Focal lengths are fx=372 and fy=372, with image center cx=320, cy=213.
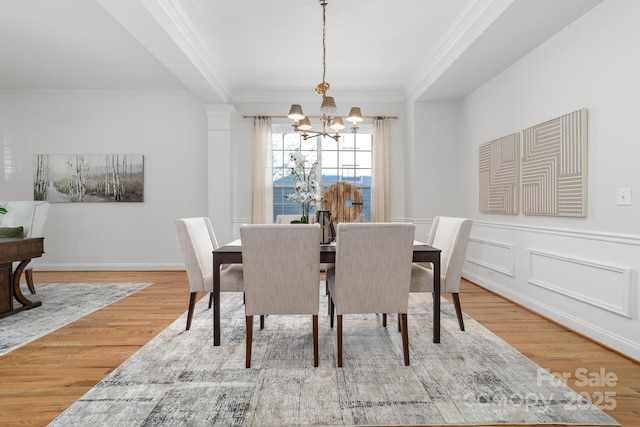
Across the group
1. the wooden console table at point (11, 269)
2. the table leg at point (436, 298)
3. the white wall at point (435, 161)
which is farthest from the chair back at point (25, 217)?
the white wall at point (435, 161)

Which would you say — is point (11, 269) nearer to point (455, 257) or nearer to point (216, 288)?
point (216, 288)

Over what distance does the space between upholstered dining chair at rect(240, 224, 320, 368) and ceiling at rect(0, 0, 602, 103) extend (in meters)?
2.00

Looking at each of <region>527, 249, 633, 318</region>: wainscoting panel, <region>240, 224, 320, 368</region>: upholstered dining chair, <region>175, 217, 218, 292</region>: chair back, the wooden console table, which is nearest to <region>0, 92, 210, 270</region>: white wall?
the wooden console table

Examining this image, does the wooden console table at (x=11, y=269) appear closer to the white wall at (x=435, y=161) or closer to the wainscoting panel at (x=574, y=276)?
the white wall at (x=435, y=161)

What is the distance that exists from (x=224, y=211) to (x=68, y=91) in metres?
2.99

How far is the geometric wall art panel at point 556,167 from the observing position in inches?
112

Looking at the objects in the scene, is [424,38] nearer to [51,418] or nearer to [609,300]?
[609,300]

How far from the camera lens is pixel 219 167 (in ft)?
17.5

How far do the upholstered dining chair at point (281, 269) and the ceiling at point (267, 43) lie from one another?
6.56 ft

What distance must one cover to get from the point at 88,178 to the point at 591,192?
245 inches

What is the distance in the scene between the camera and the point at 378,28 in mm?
3625

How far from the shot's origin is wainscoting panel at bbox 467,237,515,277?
12.7ft

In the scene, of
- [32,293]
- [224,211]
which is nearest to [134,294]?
[32,293]

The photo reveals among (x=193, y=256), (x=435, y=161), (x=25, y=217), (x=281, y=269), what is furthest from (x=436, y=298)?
(x=25, y=217)
